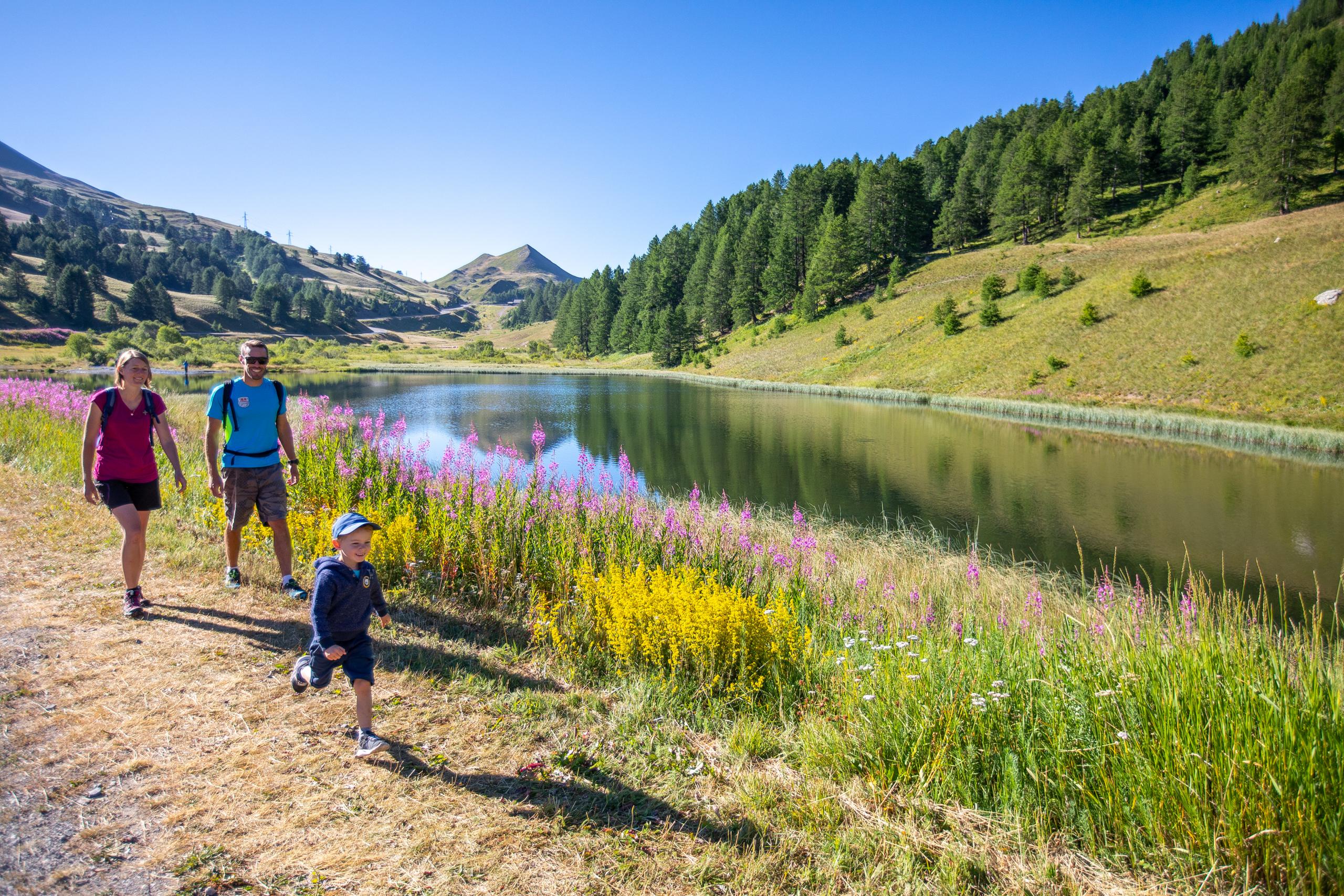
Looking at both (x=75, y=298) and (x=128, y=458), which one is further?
(x=75, y=298)

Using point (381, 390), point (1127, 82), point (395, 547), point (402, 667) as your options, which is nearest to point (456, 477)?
point (395, 547)

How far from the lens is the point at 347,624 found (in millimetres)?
3590

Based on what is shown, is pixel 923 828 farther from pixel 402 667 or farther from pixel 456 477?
pixel 456 477

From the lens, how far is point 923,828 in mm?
2828

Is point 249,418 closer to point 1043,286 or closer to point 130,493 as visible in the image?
point 130,493

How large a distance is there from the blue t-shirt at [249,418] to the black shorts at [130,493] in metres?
0.70

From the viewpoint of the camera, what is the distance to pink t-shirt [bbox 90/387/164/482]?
5.15 m

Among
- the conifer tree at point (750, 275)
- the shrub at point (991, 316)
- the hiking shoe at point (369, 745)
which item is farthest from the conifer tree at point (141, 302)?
the hiking shoe at point (369, 745)

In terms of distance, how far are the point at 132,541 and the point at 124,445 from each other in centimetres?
90

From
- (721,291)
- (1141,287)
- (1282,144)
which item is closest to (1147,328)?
(1141,287)

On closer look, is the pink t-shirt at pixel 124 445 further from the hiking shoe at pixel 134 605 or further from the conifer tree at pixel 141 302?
the conifer tree at pixel 141 302

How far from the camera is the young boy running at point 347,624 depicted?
3412 millimetres

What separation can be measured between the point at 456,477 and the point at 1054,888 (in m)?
8.44

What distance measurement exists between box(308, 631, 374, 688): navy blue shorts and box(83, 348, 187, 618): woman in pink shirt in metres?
2.71
